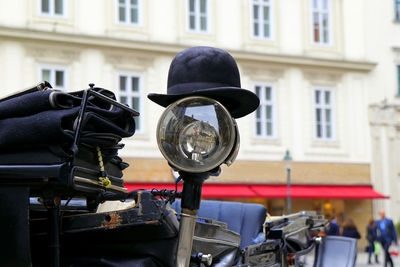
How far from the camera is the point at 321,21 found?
26.6 m

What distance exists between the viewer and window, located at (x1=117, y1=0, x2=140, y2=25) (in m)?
23.3

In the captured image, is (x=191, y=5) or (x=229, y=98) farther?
(x=191, y=5)

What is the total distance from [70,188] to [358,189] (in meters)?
24.7

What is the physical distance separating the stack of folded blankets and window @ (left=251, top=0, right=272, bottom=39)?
2303cm

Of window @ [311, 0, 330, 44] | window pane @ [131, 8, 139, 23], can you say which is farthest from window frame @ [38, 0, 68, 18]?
window @ [311, 0, 330, 44]

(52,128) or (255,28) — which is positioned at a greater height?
(255,28)

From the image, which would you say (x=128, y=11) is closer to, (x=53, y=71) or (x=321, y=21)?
(x=53, y=71)

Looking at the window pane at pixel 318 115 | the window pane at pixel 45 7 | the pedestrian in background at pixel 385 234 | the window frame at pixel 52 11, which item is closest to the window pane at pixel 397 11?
the window pane at pixel 318 115

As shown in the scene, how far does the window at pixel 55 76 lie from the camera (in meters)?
22.1

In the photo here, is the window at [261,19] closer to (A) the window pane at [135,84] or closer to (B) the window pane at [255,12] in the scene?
(B) the window pane at [255,12]

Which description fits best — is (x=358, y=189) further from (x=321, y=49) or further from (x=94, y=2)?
(x=94, y=2)

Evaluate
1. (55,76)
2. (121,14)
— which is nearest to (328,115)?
(121,14)

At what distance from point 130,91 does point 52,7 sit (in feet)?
12.2

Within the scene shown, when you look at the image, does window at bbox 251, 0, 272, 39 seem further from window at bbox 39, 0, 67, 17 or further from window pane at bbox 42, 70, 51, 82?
window pane at bbox 42, 70, 51, 82
